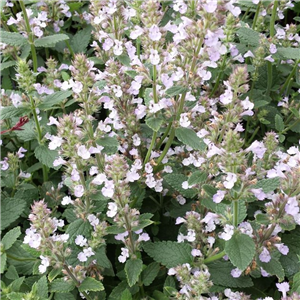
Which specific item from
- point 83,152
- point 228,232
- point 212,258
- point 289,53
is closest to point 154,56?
point 83,152

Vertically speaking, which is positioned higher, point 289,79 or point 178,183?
point 289,79

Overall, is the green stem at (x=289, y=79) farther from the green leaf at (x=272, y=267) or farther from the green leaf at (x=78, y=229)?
the green leaf at (x=78, y=229)

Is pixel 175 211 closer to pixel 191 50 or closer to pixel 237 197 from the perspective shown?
pixel 237 197

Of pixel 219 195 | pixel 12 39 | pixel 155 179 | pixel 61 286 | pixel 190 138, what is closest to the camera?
pixel 219 195

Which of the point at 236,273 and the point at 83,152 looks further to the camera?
the point at 236,273

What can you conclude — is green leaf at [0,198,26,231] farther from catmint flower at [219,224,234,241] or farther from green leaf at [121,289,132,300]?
catmint flower at [219,224,234,241]

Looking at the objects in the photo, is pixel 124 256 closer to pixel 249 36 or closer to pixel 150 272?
pixel 150 272

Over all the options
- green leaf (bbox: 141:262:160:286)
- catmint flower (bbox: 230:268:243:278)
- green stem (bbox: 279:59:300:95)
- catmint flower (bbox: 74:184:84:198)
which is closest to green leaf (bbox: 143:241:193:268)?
green leaf (bbox: 141:262:160:286)

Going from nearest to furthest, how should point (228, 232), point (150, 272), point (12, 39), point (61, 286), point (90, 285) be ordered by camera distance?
point (228, 232) < point (90, 285) < point (61, 286) < point (150, 272) < point (12, 39)
